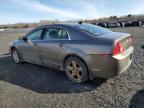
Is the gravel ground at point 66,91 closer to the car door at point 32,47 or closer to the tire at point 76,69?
the tire at point 76,69

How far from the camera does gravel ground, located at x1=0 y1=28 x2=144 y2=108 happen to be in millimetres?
4441

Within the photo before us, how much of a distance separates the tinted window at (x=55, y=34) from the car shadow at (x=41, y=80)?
119 centimetres

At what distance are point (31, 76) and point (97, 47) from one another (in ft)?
8.44

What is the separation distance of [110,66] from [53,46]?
192 cm

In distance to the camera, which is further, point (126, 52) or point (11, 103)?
point (126, 52)

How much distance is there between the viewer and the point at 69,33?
225 inches

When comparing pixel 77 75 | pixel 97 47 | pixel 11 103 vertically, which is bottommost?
pixel 11 103

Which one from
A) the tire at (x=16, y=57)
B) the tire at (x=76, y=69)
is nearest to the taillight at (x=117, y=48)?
the tire at (x=76, y=69)

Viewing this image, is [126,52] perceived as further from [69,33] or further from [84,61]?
[69,33]

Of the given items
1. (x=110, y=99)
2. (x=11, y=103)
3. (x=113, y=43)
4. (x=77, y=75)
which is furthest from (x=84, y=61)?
(x=11, y=103)

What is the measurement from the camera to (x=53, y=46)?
236 inches

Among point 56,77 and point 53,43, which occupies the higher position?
point 53,43

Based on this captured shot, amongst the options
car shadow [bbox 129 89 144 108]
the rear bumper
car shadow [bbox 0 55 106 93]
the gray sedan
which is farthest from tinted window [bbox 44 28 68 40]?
car shadow [bbox 129 89 144 108]

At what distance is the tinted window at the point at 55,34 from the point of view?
5.88m
